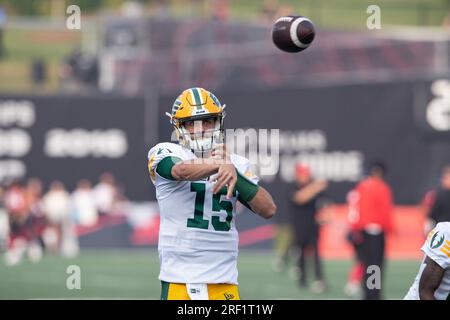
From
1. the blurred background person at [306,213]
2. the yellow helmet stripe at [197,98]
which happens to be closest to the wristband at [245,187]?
the yellow helmet stripe at [197,98]

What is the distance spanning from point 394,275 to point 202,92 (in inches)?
451

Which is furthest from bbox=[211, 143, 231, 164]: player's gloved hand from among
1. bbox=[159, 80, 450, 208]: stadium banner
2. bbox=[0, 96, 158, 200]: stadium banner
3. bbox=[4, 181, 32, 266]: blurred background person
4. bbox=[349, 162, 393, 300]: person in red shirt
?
bbox=[0, 96, 158, 200]: stadium banner

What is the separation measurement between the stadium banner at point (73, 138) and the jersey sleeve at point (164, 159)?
18628 millimetres

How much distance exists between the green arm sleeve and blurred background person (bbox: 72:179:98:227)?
1796 cm

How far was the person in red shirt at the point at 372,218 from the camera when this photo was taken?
549 inches

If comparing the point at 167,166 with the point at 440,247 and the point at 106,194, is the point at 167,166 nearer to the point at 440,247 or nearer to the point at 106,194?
the point at 440,247

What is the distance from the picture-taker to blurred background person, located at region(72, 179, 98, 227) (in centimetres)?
2412

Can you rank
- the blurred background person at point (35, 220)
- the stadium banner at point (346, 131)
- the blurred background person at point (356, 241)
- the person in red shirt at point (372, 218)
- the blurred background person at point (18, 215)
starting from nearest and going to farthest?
the person in red shirt at point (372, 218) → the blurred background person at point (356, 241) → the blurred background person at point (18, 215) → the stadium banner at point (346, 131) → the blurred background person at point (35, 220)

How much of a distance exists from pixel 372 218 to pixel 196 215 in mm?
7932

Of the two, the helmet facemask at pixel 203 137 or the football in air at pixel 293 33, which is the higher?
the football in air at pixel 293 33

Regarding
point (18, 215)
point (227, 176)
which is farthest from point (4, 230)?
point (227, 176)

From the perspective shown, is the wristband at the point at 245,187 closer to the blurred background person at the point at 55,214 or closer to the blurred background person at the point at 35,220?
the blurred background person at the point at 35,220

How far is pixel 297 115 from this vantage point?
2461 centimetres

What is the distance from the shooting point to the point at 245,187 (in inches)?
240
